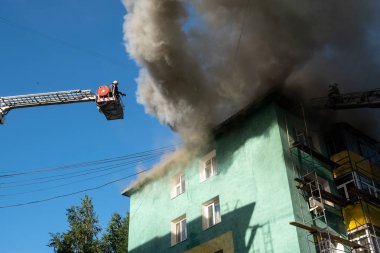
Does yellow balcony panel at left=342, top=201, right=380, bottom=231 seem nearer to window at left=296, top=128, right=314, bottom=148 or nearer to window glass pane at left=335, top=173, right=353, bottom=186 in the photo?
window glass pane at left=335, top=173, right=353, bottom=186

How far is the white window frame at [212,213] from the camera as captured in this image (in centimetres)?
2134

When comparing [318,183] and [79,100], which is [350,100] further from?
[79,100]

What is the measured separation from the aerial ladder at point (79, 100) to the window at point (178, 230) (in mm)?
5851

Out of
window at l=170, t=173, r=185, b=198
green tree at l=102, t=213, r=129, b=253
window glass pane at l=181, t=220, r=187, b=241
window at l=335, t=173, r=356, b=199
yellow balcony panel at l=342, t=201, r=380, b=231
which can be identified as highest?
green tree at l=102, t=213, r=129, b=253

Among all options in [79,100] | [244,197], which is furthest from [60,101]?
[244,197]

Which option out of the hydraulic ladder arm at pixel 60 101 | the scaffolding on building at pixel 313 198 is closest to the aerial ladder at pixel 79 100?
the hydraulic ladder arm at pixel 60 101

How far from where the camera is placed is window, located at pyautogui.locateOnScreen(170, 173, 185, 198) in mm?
24203

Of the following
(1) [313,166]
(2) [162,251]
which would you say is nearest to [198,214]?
(2) [162,251]

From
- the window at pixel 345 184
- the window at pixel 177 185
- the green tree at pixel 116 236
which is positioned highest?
the green tree at pixel 116 236

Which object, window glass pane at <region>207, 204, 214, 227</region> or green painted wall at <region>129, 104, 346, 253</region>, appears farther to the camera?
window glass pane at <region>207, 204, 214, 227</region>

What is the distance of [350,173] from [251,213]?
479cm

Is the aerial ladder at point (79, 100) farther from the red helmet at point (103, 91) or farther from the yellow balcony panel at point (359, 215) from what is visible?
the yellow balcony panel at point (359, 215)

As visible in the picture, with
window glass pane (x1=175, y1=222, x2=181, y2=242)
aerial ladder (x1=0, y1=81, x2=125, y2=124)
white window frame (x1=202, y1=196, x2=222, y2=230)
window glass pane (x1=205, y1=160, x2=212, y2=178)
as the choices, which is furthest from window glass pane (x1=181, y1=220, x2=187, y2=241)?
aerial ladder (x1=0, y1=81, x2=125, y2=124)

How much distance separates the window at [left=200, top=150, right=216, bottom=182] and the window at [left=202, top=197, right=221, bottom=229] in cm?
137
